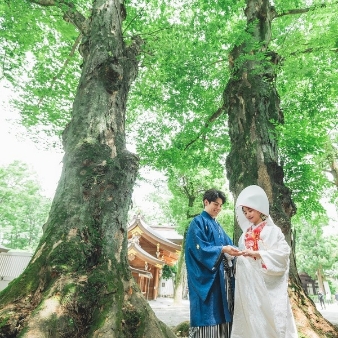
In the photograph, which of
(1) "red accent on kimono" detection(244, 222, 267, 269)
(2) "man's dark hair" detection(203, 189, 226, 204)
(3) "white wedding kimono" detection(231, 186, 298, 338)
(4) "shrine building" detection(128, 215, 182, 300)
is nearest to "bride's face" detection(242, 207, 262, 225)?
(1) "red accent on kimono" detection(244, 222, 267, 269)

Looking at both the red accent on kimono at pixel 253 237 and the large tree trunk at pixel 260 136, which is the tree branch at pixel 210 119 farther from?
the red accent on kimono at pixel 253 237

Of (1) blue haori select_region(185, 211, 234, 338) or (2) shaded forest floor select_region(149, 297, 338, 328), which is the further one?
(2) shaded forest floor select_region(149, 297, 338, 328)

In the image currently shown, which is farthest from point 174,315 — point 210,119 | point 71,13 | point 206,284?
point 71,13

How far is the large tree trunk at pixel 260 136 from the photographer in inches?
147

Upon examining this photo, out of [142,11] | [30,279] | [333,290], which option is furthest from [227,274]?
[333,290]

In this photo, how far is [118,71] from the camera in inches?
166

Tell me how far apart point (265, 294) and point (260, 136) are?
306cm

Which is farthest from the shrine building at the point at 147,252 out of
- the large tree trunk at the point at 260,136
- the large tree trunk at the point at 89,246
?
the large tree trunk at the point at 89,246

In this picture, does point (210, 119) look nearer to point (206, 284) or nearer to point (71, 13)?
point (71, 13)

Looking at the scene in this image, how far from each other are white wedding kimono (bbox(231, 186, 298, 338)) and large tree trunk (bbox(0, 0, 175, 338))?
81 centimetres

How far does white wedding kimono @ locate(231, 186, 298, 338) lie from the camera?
2.43m

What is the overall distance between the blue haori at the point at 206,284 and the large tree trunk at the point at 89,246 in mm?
431

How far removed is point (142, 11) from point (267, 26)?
321 cm

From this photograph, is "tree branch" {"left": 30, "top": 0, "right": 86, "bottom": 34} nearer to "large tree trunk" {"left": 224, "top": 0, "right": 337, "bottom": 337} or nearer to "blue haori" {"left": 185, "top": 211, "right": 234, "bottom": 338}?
"large tree trunk" {"left": 224, "top": 0, "right": 337, "bottom": 337}
